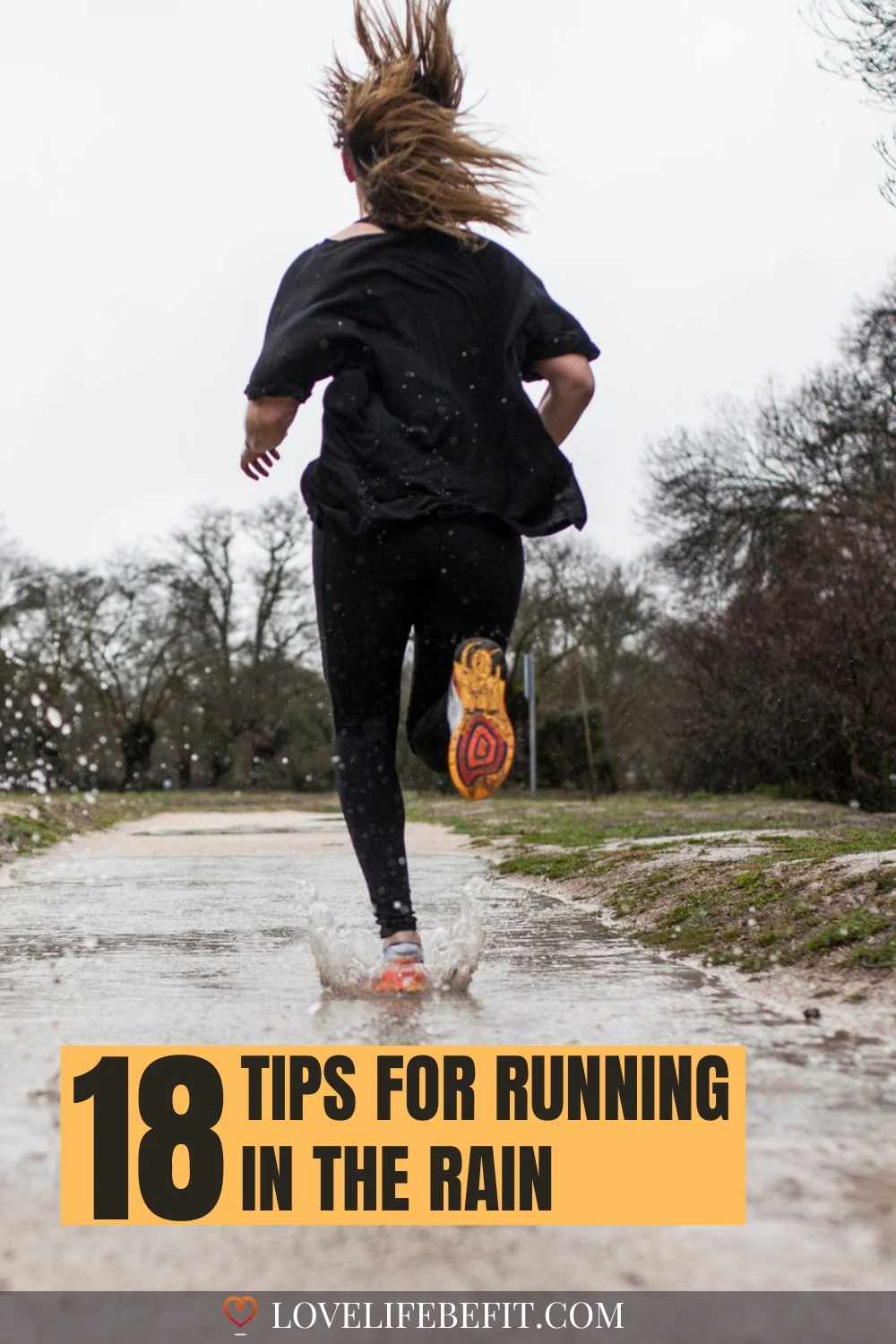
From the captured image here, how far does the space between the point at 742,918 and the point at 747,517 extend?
23139mm

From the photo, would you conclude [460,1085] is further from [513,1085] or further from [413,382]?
[413,382]

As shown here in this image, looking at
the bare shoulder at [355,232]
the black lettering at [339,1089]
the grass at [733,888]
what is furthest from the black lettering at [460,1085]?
the bare shoulder at [355,232]

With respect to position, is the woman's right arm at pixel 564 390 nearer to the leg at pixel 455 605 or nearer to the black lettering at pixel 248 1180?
the leg at pixel 455 605

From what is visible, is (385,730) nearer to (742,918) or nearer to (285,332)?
(285,332)

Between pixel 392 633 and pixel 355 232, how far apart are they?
2.97 ft

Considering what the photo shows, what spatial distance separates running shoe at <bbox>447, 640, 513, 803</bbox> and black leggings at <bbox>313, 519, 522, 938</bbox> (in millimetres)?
109

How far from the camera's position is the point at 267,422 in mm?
3168

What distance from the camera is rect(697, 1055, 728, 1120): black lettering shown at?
6.64ft

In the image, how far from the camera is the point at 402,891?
3209 mm

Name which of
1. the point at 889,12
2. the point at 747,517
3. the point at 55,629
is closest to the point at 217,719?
the point at 55,629

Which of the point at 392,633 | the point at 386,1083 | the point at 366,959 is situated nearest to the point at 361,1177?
the point at 386,1083
